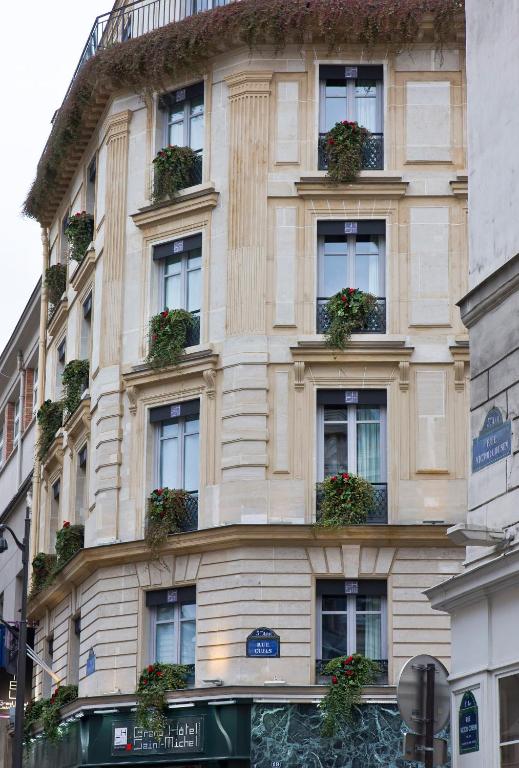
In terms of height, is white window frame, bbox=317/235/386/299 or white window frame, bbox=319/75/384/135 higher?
white window frame, bbox=319/75/384/135

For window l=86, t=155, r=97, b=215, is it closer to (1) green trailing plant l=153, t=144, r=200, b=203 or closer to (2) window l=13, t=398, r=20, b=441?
(1) green trailing plant l=153, t=144, r=200, b=203

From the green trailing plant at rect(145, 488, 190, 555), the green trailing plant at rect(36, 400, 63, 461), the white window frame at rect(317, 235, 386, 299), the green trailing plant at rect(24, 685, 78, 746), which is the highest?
the white window frame at rect(317, 235, 386, 299)

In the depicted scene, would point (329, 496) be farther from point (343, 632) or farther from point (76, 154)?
point (76, 154)

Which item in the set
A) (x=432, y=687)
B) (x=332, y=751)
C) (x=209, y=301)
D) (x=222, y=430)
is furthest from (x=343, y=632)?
(x=432, y=687)

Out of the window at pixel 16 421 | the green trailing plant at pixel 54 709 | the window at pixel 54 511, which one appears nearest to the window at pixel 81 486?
the window at pixel 54 511

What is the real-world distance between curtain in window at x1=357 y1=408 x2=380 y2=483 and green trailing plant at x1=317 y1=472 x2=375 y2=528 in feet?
1.67

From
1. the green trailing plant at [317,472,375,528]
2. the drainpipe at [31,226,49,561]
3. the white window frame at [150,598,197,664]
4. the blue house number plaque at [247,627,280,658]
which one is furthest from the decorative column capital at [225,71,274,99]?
the drainpipe at [31,226,49,561]

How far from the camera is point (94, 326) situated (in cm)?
3659

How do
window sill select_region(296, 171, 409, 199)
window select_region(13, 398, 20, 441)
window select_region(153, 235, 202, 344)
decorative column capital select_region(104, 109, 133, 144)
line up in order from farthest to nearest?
window select_region(13, 398, 20, 441)
decorative column capital select_region(104, 109, 133, 144)
window select_region(153, 235, 202, 344)
window sill select_region(296, 171, 409, 199)

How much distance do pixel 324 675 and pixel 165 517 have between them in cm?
440

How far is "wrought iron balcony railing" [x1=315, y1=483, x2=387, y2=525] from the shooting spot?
31734 millimetres

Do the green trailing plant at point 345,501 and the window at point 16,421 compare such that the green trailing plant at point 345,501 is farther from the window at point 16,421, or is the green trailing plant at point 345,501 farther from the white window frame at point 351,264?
the window at point 16,421

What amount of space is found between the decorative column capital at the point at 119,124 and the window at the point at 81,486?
7.08 meters

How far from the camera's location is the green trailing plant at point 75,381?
37.4 meters
